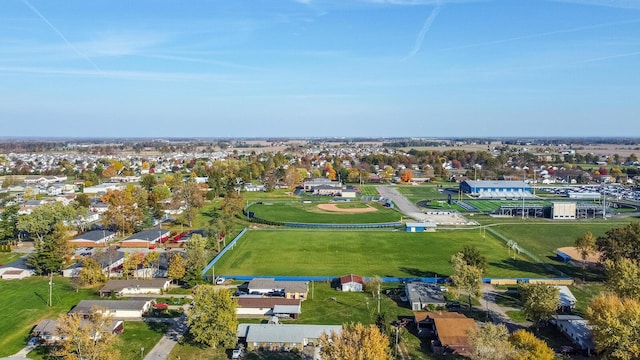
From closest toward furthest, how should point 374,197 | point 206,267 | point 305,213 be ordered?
1. point 206,267
2. point 305,213
3. point 374,197

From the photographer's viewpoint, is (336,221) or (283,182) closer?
(336,221)

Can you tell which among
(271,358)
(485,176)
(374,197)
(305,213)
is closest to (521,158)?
(485,176)

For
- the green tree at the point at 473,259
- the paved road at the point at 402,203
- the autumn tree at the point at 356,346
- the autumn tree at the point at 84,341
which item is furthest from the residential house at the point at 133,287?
the paved road at the point at 402,203

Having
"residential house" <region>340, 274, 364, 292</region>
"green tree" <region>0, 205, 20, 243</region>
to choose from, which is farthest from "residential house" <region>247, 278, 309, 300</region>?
"green tree" <region>0, 205, 20, 243</region>

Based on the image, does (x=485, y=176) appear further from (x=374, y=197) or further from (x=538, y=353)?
(x=538, y=353)

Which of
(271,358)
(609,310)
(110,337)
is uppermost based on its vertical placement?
(609,310)

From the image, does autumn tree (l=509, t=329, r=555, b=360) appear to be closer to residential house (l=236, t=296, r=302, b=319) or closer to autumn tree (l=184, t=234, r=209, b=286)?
residential house (l=236, t=296, r=302, b=319)

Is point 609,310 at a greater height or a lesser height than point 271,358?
greater
